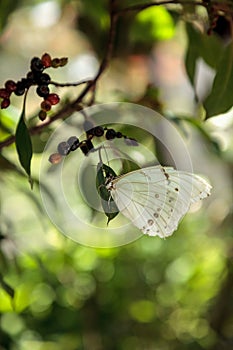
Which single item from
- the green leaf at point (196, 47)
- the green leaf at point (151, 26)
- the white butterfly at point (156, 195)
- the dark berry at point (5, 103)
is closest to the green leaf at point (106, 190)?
the white butterfly at point (156, 195)

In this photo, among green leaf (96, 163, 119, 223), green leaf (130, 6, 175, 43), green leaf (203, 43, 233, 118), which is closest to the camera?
green leaf (96, 163, 119, 223)

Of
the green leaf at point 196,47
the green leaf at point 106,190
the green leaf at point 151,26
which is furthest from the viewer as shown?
the green leaf at point 151,26

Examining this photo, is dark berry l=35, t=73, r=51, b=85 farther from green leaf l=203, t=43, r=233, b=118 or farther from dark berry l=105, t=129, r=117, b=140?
green leaf l=203, t=43, r=233, b=118

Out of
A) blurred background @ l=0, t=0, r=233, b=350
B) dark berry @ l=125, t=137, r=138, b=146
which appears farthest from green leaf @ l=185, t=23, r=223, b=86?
dark berry @ l=125, t=137, r=138, b=146

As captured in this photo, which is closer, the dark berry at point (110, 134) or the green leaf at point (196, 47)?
the dark berry at point (110, 134)

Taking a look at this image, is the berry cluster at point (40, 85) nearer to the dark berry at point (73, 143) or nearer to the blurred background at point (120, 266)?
the dark berry at point (73, 143)

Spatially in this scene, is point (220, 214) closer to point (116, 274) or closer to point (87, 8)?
point (116, 274)

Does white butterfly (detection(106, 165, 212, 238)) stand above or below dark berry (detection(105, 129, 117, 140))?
below
